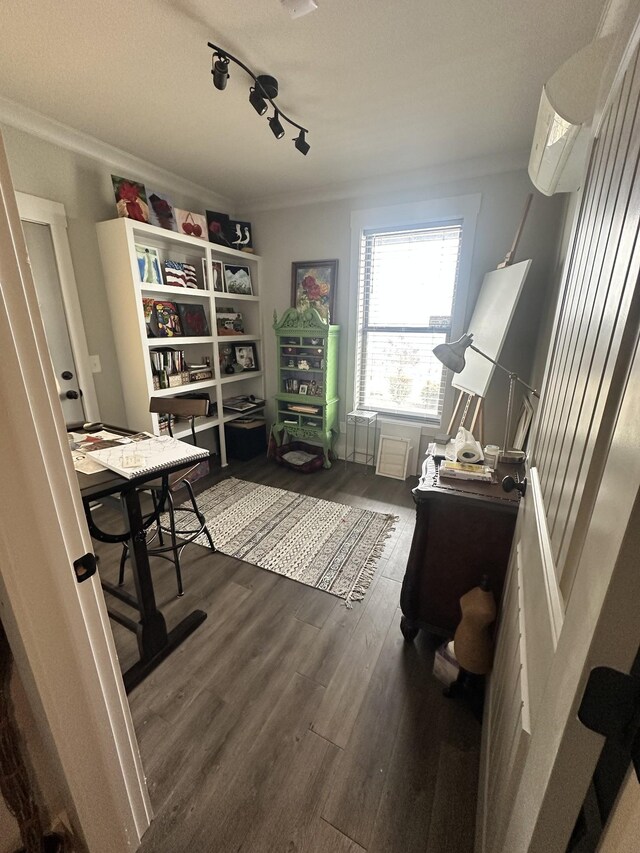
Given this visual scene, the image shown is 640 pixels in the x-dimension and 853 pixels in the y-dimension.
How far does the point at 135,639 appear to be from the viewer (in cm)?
158

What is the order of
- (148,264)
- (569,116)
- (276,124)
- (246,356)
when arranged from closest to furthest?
(569,116)
(276,124)
(148,264)
(246,356)

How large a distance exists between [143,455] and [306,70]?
199 centimetres

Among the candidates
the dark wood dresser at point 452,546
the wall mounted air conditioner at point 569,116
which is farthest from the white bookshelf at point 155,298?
the wall mounted air conditioner at point 569,116

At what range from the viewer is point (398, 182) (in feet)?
9.20

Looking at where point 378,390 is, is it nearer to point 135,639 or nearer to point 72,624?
point 135,639

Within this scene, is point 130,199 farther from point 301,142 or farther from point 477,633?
point 477,633

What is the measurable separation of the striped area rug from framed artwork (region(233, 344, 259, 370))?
142 centimetres

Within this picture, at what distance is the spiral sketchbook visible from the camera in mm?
1229

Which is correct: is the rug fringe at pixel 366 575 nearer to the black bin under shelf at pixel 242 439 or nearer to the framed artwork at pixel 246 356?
the black bin under shelf at pixel 242 439

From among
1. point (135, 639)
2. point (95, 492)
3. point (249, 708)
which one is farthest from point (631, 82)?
point (135, 639)

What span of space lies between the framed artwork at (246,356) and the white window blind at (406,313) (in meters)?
1.22

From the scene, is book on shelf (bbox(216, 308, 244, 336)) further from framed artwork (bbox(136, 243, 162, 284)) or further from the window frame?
the window frame

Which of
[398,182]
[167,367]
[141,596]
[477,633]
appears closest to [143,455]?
[141,596]

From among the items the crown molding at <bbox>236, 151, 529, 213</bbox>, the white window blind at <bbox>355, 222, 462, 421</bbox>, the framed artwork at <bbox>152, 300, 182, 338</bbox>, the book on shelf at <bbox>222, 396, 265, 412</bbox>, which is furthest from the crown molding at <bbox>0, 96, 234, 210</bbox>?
the book on shelf at <bbox>222, 396, 265, 412</bbox>
